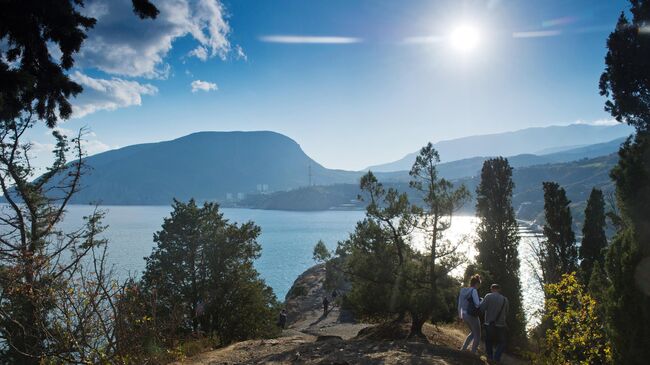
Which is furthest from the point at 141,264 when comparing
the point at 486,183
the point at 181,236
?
the point at 486,183

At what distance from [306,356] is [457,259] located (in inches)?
307

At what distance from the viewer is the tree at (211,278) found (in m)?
24.4

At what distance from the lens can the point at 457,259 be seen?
1584 centimetres

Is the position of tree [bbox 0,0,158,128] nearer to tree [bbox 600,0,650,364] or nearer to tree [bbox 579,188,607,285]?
tree [bbox 600,0,650,364]

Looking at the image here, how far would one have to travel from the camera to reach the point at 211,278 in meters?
25.5

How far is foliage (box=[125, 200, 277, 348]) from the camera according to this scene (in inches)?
961

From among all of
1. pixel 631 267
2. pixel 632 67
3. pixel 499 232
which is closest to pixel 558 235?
pixel 499 232

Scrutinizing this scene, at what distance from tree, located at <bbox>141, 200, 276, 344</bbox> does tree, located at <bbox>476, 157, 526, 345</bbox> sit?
1518 cm

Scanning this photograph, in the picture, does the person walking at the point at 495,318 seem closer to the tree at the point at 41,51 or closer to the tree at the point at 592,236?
the tree at the point at 41,51

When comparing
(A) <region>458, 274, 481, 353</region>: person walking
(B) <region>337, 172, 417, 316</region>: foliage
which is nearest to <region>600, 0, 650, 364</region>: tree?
(A) <region>458, 274, 481, 353</region>: person walking

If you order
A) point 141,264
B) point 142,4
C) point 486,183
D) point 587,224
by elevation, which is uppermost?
point 142,4

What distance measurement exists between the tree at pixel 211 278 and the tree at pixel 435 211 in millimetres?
12835

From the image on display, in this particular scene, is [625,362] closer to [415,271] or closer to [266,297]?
[415,271]

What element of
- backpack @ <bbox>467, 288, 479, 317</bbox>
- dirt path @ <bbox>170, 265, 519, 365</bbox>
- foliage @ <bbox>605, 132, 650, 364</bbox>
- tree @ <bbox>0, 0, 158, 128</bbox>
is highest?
tree @ <bbox>0, 0, 158, 128</bbox>
